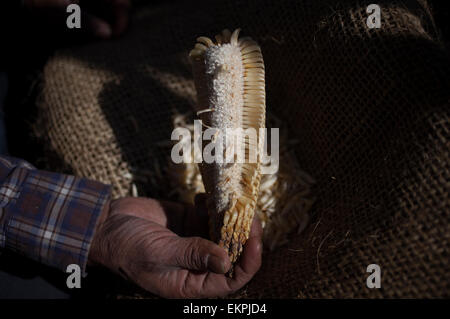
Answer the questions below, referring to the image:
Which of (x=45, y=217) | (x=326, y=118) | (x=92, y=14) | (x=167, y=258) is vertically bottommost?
(x=167, y=258)

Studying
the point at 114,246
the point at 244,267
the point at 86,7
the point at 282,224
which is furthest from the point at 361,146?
the point at 86,7

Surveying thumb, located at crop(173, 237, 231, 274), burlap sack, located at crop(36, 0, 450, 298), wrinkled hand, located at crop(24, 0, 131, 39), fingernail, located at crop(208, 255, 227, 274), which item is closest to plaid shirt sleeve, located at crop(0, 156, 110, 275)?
burlap sack, located at crop(36, 0, 450, 298)

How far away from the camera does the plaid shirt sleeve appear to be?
112cm

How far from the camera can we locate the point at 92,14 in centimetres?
168

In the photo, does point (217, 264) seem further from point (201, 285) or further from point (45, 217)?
point (45, 217)

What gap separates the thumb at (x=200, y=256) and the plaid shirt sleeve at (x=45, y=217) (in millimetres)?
354

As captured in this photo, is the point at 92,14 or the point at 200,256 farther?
the point at 92,14

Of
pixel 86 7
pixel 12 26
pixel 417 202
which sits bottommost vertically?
pixel 417 202

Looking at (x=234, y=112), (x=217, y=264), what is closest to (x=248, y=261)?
(x=217, y=264)

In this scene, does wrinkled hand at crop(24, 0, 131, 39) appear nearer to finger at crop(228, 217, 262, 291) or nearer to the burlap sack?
the burlap sack

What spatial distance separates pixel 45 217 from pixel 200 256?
1.94ft
